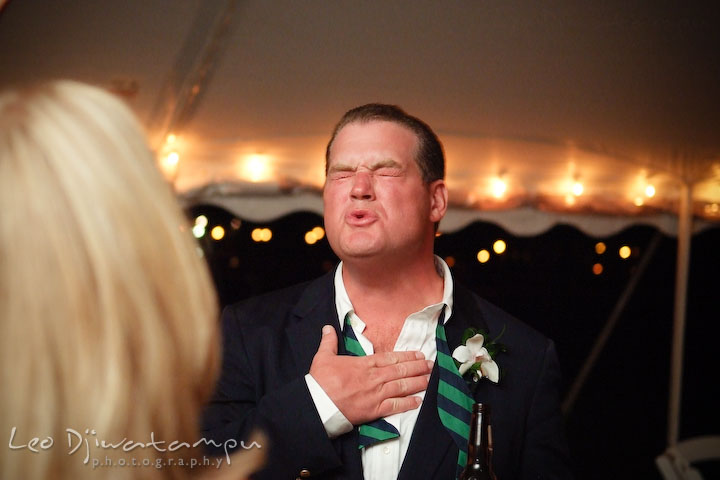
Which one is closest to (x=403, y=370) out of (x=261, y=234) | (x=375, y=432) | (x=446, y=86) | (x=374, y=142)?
(x=375, y=432)

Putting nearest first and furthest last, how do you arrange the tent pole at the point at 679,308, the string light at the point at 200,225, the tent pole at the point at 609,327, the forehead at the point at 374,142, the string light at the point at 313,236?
the forehead at the point at 374,142 → the string light at the point at 200,225 → the string light at the point at 313,236 → the tent pole at the point at 679,308 → the tent pole at the point at 609,327

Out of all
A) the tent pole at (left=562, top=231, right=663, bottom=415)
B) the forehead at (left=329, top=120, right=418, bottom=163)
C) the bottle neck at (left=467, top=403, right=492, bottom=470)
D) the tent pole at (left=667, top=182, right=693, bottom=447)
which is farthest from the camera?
the tent pole at (left=562, top=231, right=663, bottom=415)

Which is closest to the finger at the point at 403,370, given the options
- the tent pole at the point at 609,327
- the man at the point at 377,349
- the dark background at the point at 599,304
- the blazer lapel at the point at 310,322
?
the man at the point at 377,349

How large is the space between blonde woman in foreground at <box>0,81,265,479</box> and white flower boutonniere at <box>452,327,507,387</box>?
914mm

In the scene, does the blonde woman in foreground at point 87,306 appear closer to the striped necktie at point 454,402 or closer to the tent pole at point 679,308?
the striped necktie at point 454,402

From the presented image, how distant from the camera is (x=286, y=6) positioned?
198 cm

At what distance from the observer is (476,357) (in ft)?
4.91

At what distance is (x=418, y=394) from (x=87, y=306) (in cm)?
98

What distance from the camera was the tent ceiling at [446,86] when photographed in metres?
1.88

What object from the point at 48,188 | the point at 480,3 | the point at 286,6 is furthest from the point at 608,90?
the point at 48,188

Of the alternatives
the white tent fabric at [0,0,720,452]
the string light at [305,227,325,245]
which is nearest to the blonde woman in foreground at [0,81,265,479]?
the white tent fabric at [0,0,720,452]

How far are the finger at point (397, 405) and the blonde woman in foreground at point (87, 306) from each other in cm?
80

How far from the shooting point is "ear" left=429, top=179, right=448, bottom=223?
1626 millimetres

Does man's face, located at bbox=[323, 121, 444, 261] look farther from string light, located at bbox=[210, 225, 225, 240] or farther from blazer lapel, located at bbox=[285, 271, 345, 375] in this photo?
string light, located at bbox=[210, 225, 225, 240]
